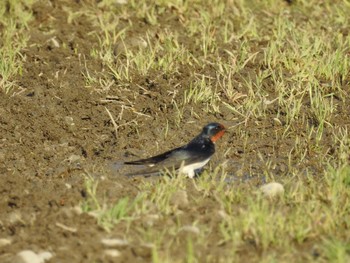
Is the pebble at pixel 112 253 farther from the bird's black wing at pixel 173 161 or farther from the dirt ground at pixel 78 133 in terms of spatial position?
the bird's black wing at pixel 173 161

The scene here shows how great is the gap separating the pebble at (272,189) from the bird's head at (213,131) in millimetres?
1231

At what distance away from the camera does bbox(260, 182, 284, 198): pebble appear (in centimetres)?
657

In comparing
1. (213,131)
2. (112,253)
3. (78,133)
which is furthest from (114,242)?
(78,133)

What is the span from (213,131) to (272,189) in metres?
1.37

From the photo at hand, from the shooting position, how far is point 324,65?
364 inches

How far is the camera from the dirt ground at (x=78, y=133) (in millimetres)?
6648

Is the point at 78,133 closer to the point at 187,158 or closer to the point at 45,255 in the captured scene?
the point at 187,158

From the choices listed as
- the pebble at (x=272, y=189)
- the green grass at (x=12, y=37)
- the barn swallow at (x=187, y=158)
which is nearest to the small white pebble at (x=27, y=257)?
the pebble at (x=272, y=189)

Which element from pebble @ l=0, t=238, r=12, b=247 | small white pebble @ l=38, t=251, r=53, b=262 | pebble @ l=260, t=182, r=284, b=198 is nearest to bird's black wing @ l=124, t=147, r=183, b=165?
pebble @ l=260, t=182, r=284, b=198

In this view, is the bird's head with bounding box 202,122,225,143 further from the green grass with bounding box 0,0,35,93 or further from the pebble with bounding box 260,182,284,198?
the green grass with bounding box 0,0,35,93

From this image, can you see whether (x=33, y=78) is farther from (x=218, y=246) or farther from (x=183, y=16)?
(x=218, y=246)

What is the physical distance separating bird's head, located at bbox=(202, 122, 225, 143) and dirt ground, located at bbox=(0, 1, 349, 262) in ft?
0.89

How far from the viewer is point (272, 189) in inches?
260

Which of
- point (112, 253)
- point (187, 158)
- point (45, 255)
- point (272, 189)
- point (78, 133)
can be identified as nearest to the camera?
point (112, 253)
